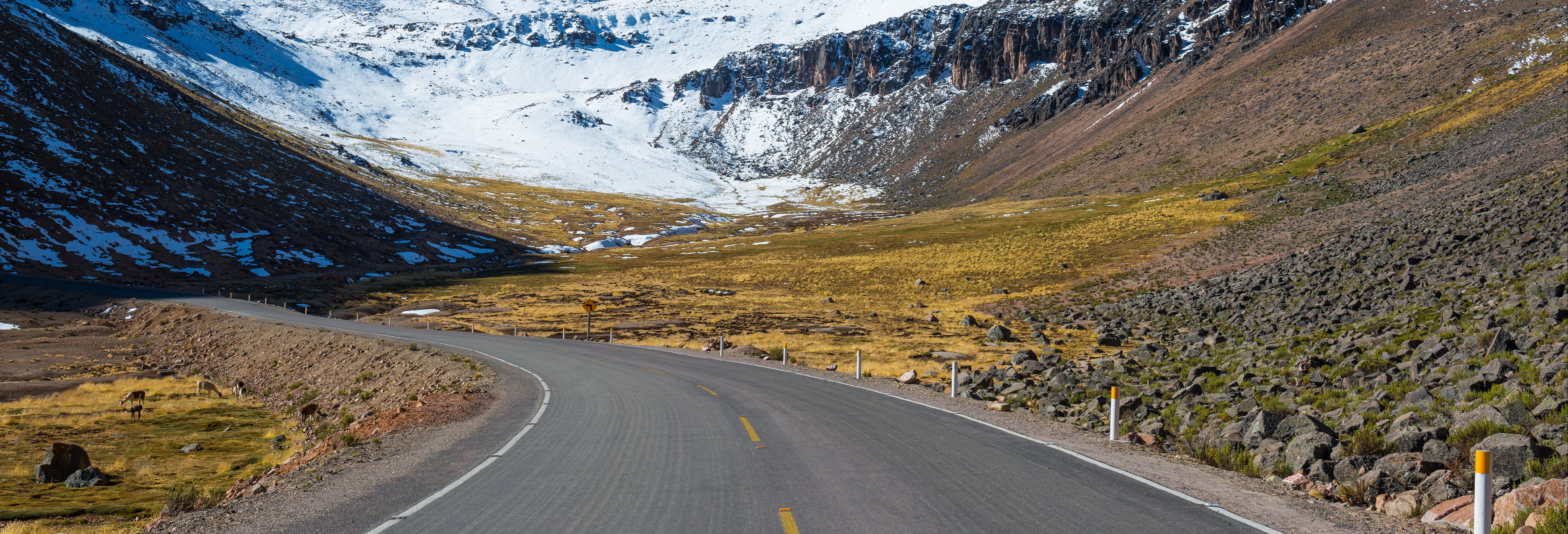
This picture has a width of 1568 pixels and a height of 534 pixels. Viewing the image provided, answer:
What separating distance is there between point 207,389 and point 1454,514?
33.5 meters

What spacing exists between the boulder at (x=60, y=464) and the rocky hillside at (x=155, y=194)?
63381 millimetres

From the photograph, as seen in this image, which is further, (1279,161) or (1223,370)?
(1279,161)

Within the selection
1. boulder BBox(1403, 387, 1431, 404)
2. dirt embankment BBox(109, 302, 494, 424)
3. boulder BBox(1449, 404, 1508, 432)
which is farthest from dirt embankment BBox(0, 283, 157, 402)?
boulder BBox(1403, 387, 1431, 404)

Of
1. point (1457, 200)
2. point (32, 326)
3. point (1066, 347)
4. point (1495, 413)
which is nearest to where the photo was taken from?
point (1495, 413)

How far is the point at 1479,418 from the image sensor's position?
33.0ft

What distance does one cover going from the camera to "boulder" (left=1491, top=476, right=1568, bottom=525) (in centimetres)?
711

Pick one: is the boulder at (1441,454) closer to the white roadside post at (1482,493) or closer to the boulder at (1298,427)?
the boulder at (1298,427)

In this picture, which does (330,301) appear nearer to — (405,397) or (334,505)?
(405,397)

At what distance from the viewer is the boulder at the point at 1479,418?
9828 mm

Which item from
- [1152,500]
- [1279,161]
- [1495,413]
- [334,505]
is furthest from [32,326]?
[1279,161]

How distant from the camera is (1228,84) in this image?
134 metres

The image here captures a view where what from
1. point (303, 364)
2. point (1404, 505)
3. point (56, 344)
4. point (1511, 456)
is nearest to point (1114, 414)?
point (1404, 505)

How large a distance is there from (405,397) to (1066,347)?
94.0 ft

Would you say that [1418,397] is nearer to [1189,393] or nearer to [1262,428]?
[1262,428]
